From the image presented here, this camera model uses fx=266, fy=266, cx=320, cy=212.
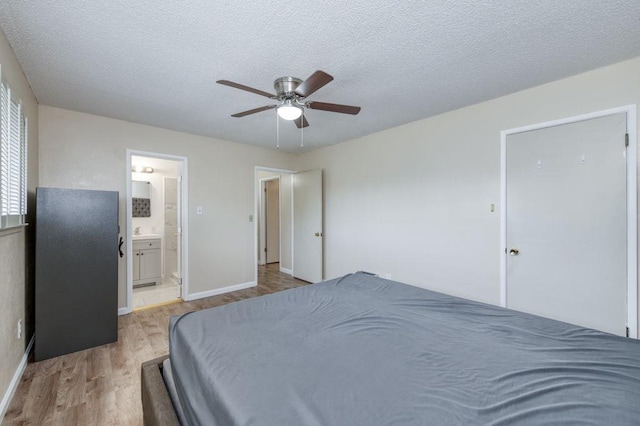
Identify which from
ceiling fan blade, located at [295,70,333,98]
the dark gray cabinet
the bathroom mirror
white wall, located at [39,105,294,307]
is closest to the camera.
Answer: ceiling fan blade, located at [295,70,333,98]

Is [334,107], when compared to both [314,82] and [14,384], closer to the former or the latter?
[314,82]

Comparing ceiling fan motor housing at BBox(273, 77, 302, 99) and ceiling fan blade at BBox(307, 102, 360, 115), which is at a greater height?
ceiling fan motor housing at BBox(273, 77, 302, 99)

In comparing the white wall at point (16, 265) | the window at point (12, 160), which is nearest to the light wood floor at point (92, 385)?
the white wall at point (16, 265)

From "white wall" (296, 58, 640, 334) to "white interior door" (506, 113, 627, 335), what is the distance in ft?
0.50

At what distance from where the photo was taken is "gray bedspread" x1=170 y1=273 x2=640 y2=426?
870mm

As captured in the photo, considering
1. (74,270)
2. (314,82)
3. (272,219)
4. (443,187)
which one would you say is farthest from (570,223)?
(272,219)

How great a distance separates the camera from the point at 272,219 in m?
6.62

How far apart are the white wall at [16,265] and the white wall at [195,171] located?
0.22m

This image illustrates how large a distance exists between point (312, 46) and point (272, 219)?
5.03 m

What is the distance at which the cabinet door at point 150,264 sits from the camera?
15.2 ft

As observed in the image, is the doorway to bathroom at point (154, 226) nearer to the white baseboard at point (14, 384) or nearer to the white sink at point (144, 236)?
the white sink at point (144, 236)

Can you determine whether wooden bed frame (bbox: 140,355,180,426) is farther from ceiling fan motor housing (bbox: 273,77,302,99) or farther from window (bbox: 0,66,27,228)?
ceiling fan motor housing (bbox: 273,77,302,99)

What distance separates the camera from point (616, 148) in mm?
2164

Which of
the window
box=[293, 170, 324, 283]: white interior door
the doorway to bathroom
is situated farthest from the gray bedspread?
the doorway to bathroom
